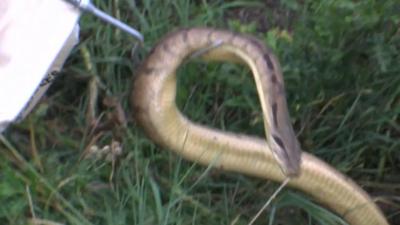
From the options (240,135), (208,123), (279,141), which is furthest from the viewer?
(208,123)

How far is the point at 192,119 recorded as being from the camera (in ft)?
9.31

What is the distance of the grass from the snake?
2.8 inches

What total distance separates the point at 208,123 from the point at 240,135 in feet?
0.69

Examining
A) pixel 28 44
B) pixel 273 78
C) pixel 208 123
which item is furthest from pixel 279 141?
pixel 28 44

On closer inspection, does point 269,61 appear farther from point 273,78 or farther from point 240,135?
point 240,135

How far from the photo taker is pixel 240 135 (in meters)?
2.69

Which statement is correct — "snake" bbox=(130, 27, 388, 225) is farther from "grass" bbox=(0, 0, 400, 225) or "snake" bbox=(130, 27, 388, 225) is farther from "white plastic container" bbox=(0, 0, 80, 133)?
"white plastic container" bbox=(0, 0, 80, 133)

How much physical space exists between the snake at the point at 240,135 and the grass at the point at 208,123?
0.07 m

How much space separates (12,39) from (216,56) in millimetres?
578

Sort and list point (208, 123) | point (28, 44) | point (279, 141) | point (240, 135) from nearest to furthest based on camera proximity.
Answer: point (28, 44) → point (279, 141) → point (240, 135) → point (208, 123)

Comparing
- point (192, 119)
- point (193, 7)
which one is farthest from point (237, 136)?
point (193, 7)

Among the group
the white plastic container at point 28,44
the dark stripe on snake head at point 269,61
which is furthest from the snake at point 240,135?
the white plastic container at point 28,44

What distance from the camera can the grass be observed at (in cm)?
257

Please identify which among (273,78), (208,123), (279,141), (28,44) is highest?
(28,44)
